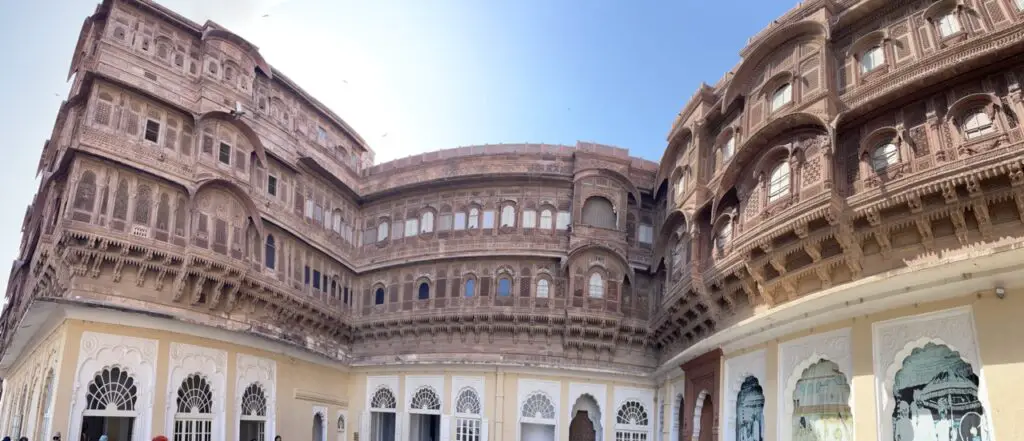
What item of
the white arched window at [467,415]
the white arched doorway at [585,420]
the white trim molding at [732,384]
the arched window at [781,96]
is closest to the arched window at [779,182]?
the arched window at [781,96]

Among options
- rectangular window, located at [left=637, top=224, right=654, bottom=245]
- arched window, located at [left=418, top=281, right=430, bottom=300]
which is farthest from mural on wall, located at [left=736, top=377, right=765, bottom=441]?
arched window, located at [left=418, top=281, right=430, bottom=300]

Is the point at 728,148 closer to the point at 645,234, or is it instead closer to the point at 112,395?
the point at 645,234

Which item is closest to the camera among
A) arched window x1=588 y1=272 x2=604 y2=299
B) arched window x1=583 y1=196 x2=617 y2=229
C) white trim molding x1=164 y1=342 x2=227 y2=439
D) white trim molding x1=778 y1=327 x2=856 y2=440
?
white trim molding x1=778 y1=327 x2=856 y2=440

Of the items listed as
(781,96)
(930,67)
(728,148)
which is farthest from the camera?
(728,148)

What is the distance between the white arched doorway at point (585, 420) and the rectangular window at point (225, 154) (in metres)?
12.2

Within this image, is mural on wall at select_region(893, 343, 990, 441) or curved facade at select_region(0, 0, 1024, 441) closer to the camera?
mural on wall at select_region(893, 343, 990, 441)

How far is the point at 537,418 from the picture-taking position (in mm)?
24172

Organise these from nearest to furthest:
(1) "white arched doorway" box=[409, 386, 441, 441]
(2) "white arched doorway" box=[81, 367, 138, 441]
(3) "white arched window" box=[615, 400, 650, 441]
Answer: (2) "white arched doorway" box=[81, 367, 138, 441], (3) "white arched window" box=[615, 400, 650, 441], (1) "white arched doorway" box=[409, 386, 441, 441]

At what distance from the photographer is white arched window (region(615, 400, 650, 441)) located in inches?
940

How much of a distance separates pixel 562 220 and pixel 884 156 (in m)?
12.7

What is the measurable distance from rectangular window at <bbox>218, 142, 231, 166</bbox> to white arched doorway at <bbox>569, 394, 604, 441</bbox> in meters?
12.2

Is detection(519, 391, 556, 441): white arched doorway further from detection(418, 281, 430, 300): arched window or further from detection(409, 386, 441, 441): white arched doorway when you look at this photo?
detection(418, 281, 430, 300): arched window

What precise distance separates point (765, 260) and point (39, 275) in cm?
1843

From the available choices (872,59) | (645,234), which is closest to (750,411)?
(872,59)
